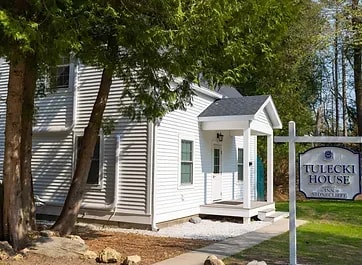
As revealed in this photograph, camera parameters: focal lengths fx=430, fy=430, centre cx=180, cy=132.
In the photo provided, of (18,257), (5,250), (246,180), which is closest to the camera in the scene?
(18,257)

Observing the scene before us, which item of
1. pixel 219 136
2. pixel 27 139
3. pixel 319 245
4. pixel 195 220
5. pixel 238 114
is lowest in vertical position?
pixel 319 245

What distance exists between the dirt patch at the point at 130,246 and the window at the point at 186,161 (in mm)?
3163

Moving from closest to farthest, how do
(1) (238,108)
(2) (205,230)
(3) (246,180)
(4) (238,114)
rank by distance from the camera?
(2) (205,230) → (3) (246,180) → (4) (238,114) → (1) (238,108)

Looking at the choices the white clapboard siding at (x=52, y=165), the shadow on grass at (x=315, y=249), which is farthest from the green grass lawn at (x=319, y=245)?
the white clapboard siding at (x=52, y=165)

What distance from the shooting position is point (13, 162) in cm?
782

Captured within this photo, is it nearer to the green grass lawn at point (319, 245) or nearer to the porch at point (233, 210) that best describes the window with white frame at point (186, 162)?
the porch at point (233, 210)

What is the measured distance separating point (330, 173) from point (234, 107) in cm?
763

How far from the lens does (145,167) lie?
11.8 m

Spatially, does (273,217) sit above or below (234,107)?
below

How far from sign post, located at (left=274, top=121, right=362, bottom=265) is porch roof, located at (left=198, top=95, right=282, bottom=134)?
6281 millimetres

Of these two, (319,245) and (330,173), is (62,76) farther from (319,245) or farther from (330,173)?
(330,173)

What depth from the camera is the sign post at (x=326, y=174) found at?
22.6 ft

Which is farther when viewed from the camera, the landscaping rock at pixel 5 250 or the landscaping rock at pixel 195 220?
the landscaping rock at pixel 195 220

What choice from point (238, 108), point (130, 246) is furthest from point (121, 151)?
point (238, 108)
